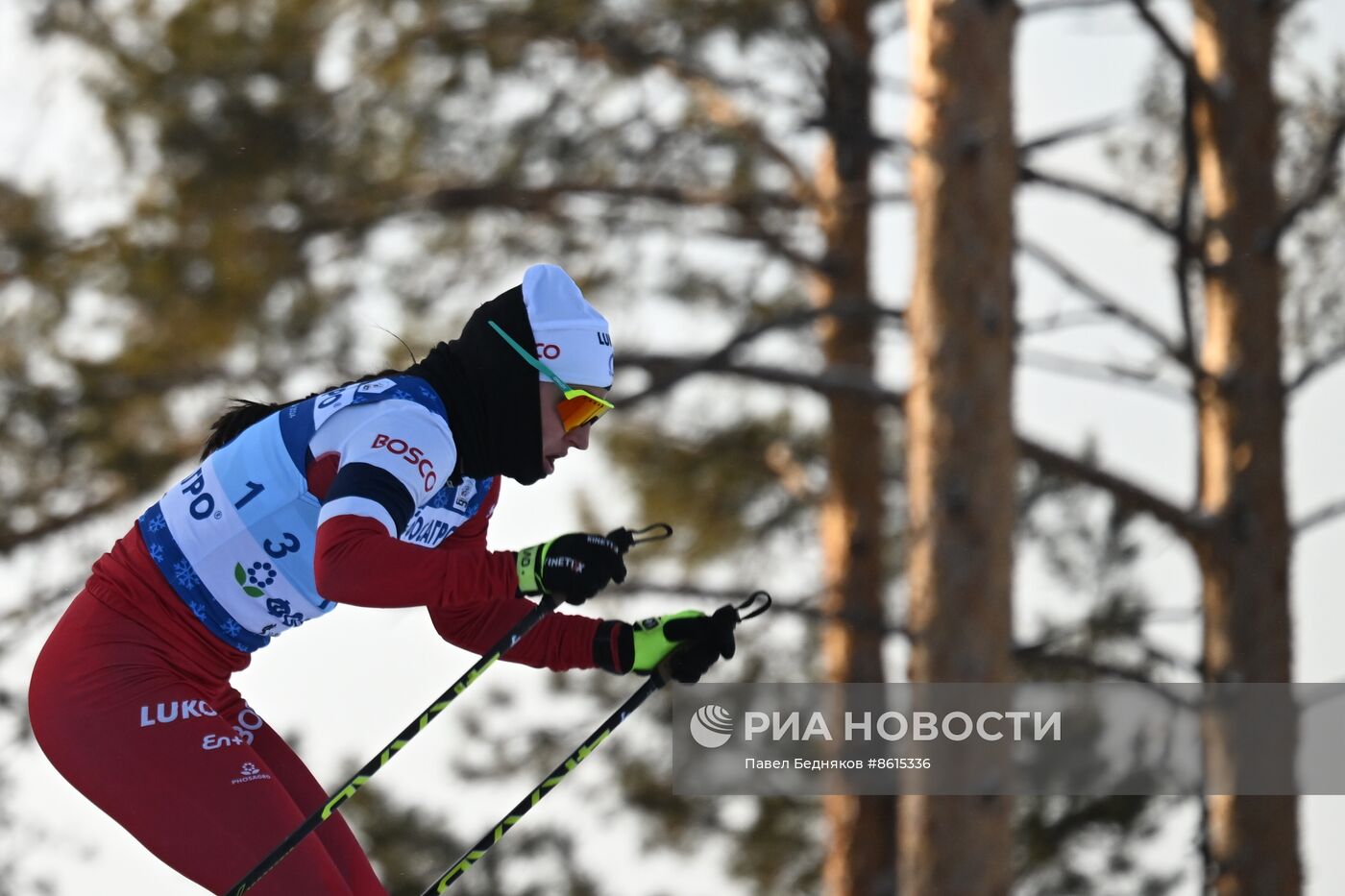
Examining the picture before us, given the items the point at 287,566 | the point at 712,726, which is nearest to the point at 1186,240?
the point at 712,726

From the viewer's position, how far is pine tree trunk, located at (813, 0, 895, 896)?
10500 mm

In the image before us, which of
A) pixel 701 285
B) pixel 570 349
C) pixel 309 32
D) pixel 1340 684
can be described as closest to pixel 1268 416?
pixel 1340 684

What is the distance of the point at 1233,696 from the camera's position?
899 centimetres

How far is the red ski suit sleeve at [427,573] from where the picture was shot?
3.39 meters

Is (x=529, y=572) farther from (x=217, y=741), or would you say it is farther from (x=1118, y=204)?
(x=1118, y=204)

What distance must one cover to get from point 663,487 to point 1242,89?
4.27 meters

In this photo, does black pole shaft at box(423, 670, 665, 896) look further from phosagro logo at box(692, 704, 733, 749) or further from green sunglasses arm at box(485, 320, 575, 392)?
phosagro logo at box(692, 704, 733, 749)

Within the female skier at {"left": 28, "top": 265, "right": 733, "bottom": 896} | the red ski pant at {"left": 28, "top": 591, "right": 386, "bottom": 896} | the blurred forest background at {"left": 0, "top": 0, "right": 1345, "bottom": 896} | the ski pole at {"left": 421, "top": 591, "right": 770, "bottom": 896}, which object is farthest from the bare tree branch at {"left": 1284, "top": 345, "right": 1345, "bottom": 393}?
the red ski pant at {"left": 28, "top": 591, "right": 386, "bottom": 896}

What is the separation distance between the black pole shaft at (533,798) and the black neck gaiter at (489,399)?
2.06ft

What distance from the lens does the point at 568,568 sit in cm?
378

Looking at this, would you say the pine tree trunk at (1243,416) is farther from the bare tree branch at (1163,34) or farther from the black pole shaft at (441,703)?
the black pole shaft at (441,703)

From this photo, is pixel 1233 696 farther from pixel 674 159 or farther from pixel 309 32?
pixel 309 32

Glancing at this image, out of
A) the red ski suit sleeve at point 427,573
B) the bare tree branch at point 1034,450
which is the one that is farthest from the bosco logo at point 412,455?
the bare tree branch at point 1034,450

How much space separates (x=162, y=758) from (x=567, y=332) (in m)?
1.12
